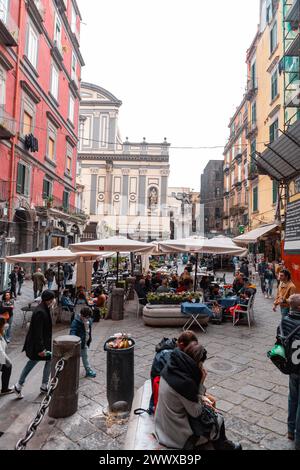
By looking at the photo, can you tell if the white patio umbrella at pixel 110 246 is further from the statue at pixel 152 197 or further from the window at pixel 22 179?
the statue at pixel 152 197

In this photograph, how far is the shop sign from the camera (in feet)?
30.2

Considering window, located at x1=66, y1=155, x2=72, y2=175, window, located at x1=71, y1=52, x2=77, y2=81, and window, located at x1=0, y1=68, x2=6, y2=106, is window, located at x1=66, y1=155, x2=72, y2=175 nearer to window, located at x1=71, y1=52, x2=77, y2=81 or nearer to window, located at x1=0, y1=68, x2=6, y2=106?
window, located at x1=71, y1=52, x2=77, y2=81

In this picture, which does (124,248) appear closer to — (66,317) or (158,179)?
(66,317)

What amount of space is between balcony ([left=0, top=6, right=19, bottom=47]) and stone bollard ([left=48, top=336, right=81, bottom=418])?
15392mm

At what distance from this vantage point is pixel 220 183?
51.2m

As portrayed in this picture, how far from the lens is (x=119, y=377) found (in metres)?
3.98

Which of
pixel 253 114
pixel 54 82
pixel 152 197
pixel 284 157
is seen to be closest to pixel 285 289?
pixel 284 157

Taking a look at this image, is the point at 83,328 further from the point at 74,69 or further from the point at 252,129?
the point at 74,69

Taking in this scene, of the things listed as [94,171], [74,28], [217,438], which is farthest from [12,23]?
[94,171]

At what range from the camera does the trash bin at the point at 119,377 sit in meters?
3.97

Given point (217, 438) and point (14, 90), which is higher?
point (14, 90)

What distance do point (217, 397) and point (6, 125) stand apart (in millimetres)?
15495

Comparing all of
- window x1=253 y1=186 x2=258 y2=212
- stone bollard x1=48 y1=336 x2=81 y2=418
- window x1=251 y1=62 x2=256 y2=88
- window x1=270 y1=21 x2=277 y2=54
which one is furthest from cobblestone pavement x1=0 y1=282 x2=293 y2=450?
window x1=251 y1=62 x2=256 y2=88

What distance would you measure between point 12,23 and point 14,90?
3225mm
